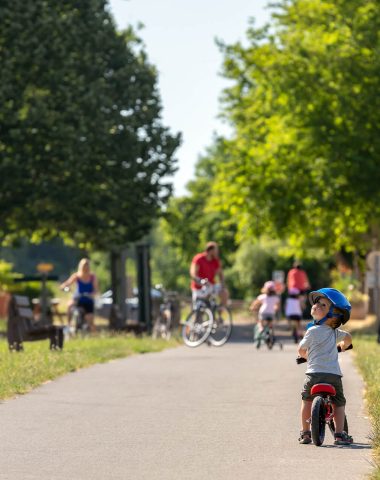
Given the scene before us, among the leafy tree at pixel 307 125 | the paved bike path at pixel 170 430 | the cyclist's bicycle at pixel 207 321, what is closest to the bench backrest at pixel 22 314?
the paved bike path at pixel 170 430

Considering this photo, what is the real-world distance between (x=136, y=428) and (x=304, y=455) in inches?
80.5

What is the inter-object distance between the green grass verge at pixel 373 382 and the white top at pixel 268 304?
1795 millimetres

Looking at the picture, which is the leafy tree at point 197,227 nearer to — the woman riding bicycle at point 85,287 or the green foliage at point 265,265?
the green foliage at point 265,265

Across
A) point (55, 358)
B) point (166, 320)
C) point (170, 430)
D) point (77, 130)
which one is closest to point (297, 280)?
point (166, 320)

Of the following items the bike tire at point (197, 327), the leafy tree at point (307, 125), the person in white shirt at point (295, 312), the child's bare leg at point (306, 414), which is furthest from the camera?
the leafy tree at point (307, 125)

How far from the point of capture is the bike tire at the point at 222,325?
978 inches

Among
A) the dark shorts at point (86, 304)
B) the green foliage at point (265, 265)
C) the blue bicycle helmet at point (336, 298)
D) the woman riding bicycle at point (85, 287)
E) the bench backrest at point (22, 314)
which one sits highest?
the green foliage at point (265, 265)

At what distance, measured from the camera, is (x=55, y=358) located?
18703 millimetres

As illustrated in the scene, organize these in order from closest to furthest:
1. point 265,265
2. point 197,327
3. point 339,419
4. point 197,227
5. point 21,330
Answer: point 339,419 → point 21,330 → point 197,327 → point 265,265 → point 197,227

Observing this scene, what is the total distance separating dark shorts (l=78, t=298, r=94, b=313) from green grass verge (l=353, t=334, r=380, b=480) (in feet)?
18.8

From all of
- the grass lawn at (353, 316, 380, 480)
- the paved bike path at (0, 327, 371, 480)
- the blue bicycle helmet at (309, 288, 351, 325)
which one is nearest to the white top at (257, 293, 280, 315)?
the grass lawn at (353, 316, 380, 480)

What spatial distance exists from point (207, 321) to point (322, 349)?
14.1 meters

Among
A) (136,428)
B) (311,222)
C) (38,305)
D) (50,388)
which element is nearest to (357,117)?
(311,222)

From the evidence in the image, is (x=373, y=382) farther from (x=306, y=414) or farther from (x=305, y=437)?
(x=305, y=437)
